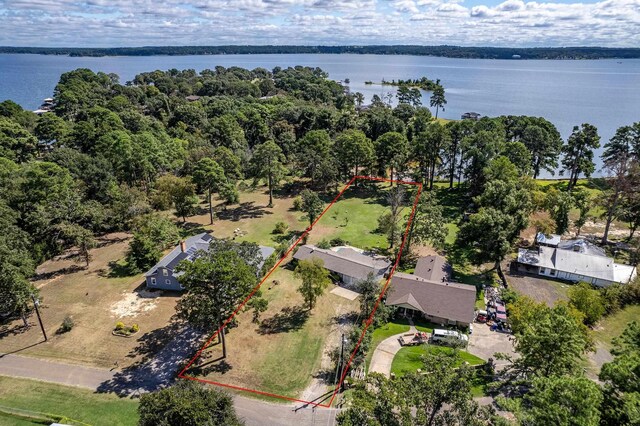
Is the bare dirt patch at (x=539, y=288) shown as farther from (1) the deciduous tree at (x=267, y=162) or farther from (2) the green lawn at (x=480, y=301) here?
(1) the deciduous tree at (x=267, y=162)

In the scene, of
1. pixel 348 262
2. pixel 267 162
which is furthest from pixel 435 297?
pixel 267 162

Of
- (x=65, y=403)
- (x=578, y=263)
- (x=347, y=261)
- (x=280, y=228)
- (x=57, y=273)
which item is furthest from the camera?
(x=280, y=228)

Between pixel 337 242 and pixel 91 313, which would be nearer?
pixel 91 313

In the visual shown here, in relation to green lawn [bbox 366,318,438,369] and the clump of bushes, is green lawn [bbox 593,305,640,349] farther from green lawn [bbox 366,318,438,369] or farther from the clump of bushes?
the clump of bushes

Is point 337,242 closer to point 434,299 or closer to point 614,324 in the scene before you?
point 434,299

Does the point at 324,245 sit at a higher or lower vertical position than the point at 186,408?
lower

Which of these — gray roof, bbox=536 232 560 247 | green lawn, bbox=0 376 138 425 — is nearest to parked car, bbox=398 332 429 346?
green lawn, bbox=0 376 138 425

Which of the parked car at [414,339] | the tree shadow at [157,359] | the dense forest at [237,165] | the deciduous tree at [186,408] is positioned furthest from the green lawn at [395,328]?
the deciduous tree at [186,408]
